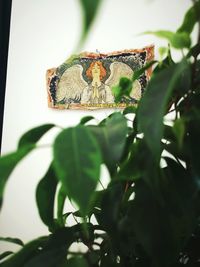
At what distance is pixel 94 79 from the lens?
1.21 metres

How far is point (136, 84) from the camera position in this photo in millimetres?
1118

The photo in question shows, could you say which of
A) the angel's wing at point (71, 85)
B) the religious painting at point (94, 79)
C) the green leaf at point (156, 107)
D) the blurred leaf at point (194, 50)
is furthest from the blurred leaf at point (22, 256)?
the angel's wing at point (71, 85)

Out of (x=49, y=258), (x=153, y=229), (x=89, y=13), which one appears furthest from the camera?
(x=49, y=258)

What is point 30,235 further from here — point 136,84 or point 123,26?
point 123,26

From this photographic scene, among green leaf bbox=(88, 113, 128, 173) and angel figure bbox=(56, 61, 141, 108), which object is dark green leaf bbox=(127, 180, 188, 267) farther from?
angel figure bbox=(56, 61, 141, 108)

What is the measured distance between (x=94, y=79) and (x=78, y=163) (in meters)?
1.03

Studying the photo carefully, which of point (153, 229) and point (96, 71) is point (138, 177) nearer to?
point (153, 229)

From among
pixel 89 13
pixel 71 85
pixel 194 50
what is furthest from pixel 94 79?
pixel 89 13

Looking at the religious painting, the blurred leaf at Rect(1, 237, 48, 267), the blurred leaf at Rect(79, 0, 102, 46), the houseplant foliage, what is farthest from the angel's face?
the blurred leaf at Rect(79, 0, 102, 46)

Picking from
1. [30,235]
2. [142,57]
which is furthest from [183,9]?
[30,235]

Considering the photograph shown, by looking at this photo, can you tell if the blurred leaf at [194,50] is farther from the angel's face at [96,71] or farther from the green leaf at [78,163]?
the angel's face at [96,71]

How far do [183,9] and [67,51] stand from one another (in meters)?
0.63

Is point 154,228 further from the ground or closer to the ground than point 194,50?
closer to the ground

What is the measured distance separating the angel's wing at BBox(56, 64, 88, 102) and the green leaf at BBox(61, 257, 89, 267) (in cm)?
97
